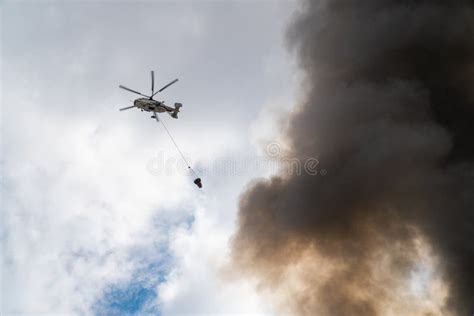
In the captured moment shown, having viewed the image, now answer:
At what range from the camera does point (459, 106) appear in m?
37.2

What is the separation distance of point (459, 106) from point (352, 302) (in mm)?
21069

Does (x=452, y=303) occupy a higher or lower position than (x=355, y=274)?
lower

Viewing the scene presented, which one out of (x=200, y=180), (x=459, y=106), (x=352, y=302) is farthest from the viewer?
(x=459, y=106)

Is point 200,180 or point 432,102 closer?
point 200,180

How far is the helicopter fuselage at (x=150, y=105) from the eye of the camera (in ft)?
91.4

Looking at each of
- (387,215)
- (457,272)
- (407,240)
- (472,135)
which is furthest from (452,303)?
(472,135)

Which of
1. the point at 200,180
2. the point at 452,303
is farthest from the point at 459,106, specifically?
the point at 200,180

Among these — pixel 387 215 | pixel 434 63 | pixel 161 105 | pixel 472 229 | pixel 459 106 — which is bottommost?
pixel 472 229

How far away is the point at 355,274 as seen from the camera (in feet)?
106

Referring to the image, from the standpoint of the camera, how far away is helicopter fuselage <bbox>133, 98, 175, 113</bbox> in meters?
27.9

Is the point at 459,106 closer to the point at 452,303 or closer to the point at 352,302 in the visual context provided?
the point at 452,303

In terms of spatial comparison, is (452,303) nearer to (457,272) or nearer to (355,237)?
(457,272)

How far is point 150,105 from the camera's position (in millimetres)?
28406

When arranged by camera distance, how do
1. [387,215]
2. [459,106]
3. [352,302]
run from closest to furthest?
[352,302] < [387,215] < [459,106]
